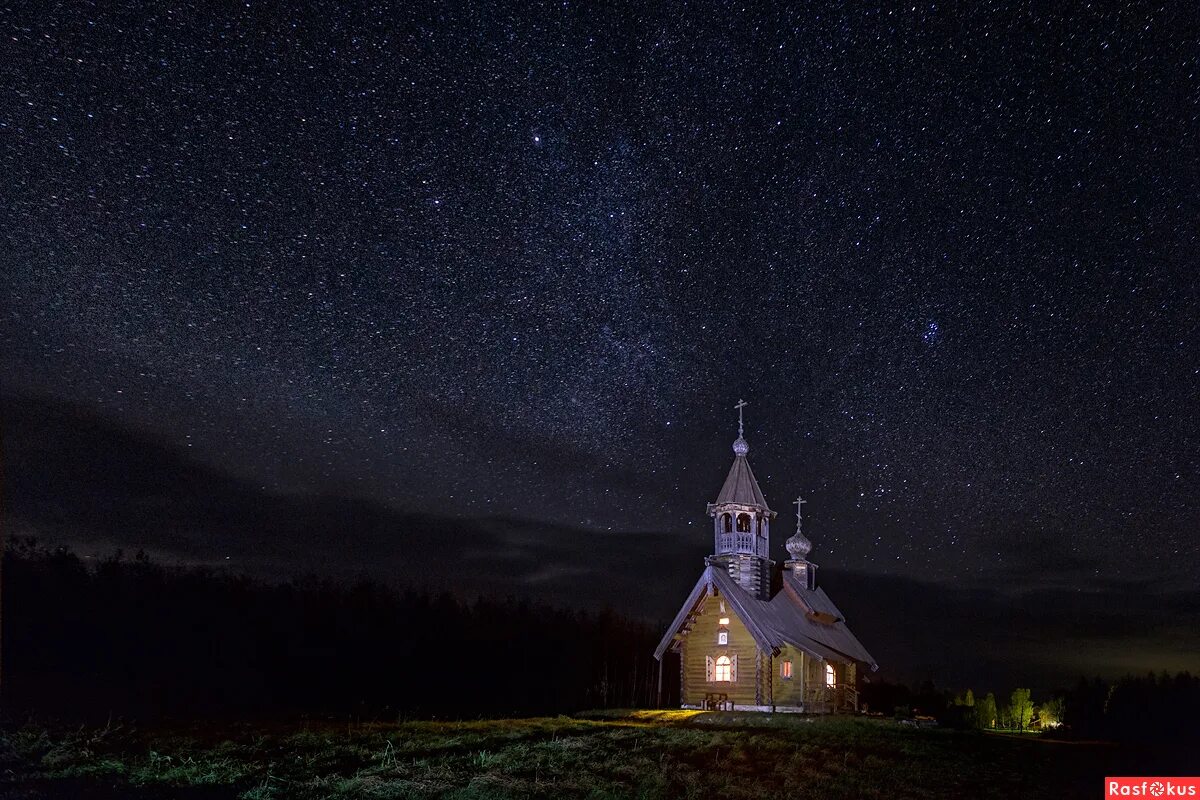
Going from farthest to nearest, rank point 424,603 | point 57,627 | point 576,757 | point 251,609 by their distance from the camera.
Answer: point 424,603, point 251,609, point 57,627, point 576,757

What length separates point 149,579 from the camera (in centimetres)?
8519

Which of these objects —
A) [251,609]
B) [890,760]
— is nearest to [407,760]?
[890,760]

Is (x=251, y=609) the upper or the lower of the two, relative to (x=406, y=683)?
upper

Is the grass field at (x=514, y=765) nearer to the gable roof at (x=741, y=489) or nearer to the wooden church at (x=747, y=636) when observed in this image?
the wooden church at (x=747, y=636)

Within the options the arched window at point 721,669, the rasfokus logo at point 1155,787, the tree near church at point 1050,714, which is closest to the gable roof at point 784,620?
the arched window at point 721,669

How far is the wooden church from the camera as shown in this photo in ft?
131

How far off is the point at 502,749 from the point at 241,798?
699cm

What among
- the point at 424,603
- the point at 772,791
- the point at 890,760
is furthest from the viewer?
the point at 424,603

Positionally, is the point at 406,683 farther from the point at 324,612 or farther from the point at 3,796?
the point at 3,796

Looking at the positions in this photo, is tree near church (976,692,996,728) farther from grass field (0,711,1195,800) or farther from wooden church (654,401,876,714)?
grass field (0,711,1195,800)

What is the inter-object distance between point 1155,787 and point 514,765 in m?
14.3

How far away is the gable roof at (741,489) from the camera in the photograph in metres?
45.0

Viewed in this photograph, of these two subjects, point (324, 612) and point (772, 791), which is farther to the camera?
point (324, 612)

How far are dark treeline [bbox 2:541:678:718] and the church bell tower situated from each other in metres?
21.0
